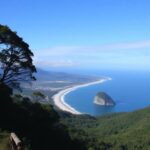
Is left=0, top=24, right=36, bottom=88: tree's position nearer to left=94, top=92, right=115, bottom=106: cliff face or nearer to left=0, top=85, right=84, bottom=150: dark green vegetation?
left=0, top=85, right=84, bottom=150: dark green vegetation

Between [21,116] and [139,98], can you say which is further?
[139,98]

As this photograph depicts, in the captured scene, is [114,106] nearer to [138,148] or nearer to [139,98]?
[139,98]

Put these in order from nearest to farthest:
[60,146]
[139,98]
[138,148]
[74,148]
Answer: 1. [60,146]
2. [74,148]
3. [138,148]
4. [139,98]

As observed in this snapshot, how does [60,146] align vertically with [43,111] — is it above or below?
below

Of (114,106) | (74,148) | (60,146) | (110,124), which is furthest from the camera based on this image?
(114,106)

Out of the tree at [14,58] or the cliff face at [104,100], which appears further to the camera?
the cliff face at [104,100]

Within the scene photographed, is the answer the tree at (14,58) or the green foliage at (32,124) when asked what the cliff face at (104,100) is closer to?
the green foliage at (32,124)

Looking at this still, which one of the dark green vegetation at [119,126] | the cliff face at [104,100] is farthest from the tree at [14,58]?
the cliff face at [104,100]

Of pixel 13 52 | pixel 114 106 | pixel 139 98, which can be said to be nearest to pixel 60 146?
pixel 13 52

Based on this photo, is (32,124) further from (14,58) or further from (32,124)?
(14,58)

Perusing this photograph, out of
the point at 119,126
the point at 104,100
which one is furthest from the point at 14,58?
the point at 104,100
